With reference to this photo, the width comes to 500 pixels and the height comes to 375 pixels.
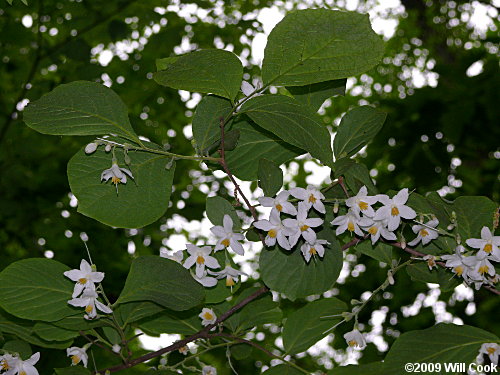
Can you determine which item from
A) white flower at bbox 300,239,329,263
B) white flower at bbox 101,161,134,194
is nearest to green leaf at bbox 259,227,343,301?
white flower at bbox 300,239,329,263

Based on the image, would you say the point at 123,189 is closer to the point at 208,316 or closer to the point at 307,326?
the point at 208,316

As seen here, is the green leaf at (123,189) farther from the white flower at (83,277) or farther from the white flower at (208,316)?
the white flower at (208,316)

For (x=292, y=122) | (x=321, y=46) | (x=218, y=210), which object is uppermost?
(x=321, y=46)

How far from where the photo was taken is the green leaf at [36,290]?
978 mm

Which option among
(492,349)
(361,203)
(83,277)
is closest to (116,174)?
(83,277)

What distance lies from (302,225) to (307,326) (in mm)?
291

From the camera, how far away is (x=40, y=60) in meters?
3.13

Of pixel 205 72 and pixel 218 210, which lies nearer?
pixel 205 72

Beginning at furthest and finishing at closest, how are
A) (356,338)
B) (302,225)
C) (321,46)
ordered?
(356,338) → (302,225) → (321,46)

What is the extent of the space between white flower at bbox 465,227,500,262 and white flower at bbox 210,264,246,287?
1.34 ft

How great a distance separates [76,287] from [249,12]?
3565 millimetres

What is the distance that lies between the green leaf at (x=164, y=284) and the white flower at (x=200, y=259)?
0.25ft

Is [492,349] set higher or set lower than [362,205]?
lower

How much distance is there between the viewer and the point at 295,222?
3.04 feet
